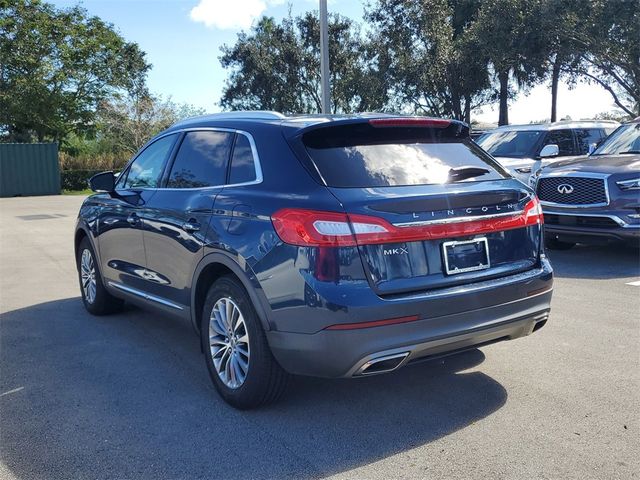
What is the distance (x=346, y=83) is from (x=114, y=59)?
42.2 feet

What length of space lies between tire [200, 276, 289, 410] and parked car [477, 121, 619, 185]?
27.3ft

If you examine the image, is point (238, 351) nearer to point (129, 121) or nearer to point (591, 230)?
point (591, 230)

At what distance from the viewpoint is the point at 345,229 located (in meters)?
3.39

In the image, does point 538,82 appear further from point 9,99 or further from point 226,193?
point 226,193

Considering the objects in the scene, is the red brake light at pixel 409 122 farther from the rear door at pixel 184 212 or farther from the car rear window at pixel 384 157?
the rear door at pixel 184 212

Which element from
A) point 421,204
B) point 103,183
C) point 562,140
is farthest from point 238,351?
point 562,140

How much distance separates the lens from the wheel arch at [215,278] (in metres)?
3.67

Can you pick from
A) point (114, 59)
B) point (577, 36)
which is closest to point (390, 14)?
point (577, 36)

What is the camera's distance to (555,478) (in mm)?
3102

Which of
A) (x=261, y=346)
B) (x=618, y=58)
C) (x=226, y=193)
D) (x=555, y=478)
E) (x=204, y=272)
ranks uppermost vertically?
(x=618, y=58)

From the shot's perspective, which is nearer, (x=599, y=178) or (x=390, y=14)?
(x=599, y=178)

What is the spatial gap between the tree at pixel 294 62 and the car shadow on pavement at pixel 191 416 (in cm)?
2888

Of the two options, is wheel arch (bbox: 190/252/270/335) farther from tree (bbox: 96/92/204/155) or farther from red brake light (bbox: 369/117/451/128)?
tree (bbox: 96/92/204/155)

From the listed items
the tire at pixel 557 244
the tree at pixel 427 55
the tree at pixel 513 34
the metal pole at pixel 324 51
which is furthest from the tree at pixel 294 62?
the tire at pixel 557 244
